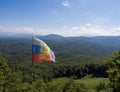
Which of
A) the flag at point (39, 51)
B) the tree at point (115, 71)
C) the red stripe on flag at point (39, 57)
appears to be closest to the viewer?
the red stripe on flag at point (39, 57)

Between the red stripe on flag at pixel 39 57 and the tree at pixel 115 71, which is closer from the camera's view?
the red stripe on flag at pixel 39 57

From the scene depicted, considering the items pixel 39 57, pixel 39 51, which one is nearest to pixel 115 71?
pixel 39 57

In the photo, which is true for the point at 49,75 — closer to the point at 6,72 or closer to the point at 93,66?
the point at 93,66

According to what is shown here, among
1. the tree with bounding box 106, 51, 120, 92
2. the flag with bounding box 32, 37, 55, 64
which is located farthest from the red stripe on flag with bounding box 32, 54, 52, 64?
the tree with bounding box 106, 51, 120, 92

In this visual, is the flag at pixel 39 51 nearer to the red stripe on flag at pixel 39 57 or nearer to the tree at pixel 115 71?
the red stripe on flag at pixel 39 57

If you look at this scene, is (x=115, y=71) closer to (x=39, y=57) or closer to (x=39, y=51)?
(x=39, y=57)

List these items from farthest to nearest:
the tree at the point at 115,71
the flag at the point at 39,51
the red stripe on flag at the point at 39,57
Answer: the tree at the point at 115,71
the flag at the point at 39,51
the red stripe on flag at the point at 39,57

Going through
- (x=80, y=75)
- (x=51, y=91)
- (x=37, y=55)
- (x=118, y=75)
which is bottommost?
(x=80, y=75)

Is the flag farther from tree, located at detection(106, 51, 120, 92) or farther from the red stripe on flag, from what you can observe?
tree, located at detection(106, 51, 120, 92)

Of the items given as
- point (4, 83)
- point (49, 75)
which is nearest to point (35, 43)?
point (4, 83)

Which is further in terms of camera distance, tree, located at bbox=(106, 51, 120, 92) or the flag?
tree, located at bbox=(106, 51, 120, 92)

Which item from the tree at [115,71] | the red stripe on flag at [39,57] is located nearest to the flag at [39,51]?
the red stripe on flag at [39,57]
